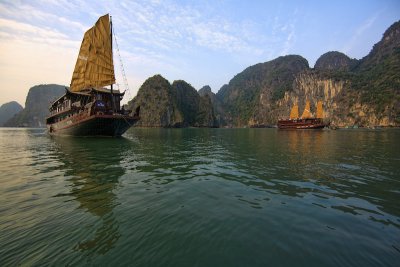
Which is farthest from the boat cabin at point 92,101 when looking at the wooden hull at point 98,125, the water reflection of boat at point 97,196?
the water reflection of boat at point 97,196

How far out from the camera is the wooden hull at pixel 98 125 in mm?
35562

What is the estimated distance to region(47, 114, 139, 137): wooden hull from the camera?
35.6m

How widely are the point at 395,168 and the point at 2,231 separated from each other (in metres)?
18.5

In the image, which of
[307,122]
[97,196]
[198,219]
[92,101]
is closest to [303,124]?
[307,122]

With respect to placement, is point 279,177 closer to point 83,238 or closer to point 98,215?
point 98,215

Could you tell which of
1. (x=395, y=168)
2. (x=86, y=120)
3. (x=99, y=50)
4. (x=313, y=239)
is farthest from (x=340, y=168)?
(x=99, y=50)

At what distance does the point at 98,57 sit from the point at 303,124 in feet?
264

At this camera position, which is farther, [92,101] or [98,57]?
[98,57]

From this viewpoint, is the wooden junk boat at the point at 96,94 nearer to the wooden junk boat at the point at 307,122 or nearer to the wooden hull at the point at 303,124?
the wooden hull at the point at 303,124

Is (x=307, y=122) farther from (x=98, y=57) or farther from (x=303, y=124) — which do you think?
(x=98, y=57)

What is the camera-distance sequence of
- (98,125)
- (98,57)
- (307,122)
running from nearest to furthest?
(98,125)
(98,57)
(307,122)

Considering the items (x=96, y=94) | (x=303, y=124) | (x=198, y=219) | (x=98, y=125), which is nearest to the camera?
(x=198, y=219)

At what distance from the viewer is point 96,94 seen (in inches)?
1612

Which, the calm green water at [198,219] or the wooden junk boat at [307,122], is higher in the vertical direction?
the wooden junk boat at [307,122]
